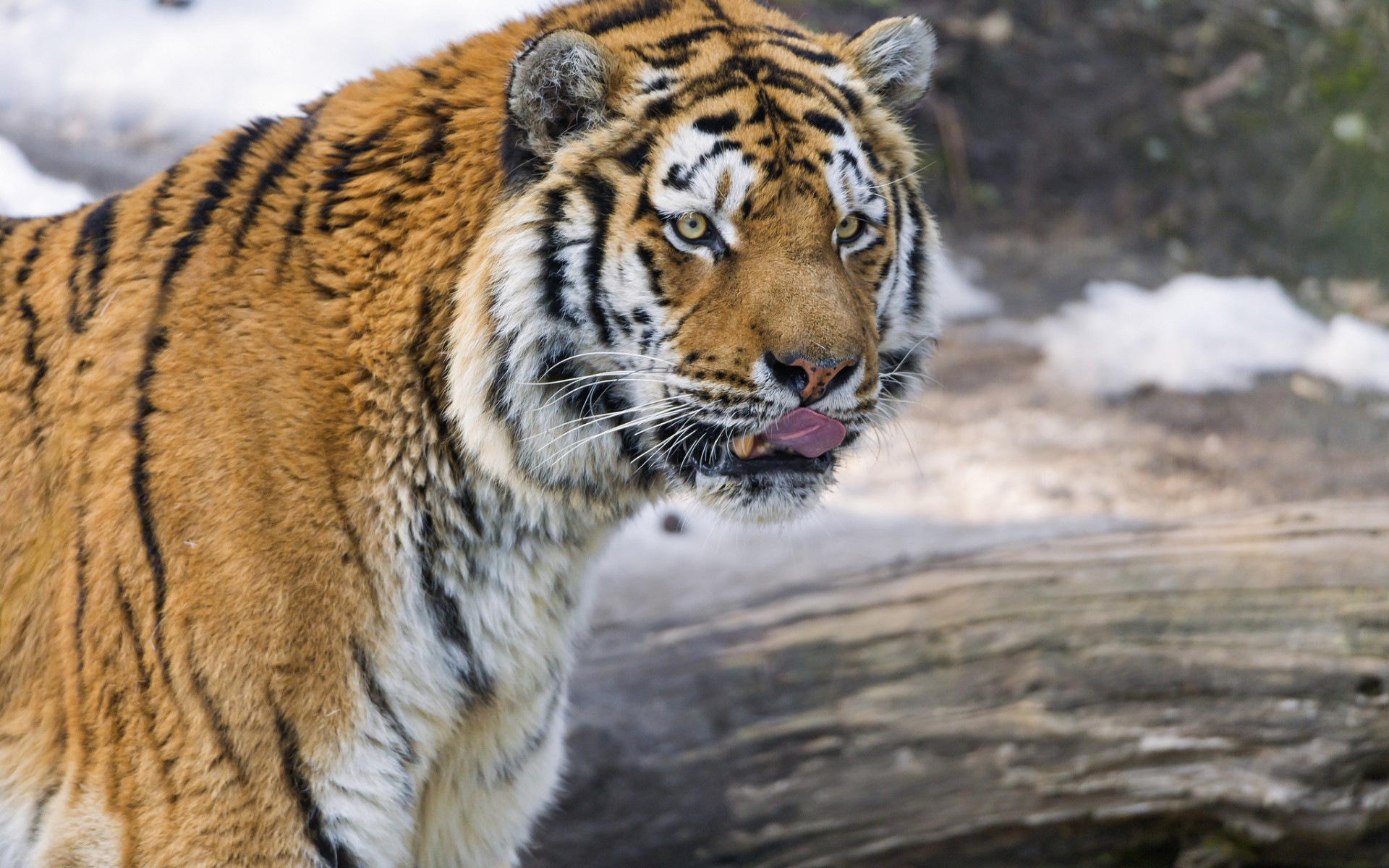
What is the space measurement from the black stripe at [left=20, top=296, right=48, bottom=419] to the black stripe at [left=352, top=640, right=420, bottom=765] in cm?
60

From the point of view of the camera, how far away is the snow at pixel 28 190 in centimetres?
333

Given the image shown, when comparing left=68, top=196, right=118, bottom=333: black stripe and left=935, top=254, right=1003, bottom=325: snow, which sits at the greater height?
left=68, top=196, right=118, bottom=333: black stripe

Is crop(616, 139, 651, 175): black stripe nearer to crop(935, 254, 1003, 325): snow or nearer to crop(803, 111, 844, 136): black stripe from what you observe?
crop(803, 111, 844, 136): black stripe

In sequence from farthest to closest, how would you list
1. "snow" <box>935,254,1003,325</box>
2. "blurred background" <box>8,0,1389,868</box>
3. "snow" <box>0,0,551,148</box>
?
"snow" <box>935,254,1003,325</box> < "snow" <box>0,0,551,148</box> < "blurred background" <box>8,0,1389,868</box>

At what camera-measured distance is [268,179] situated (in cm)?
177

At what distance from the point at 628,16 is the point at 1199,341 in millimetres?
3606

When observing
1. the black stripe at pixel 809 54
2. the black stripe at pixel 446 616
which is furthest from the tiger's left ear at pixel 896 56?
the black stripe at pixel 446 616

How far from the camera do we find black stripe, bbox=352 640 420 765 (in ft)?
5.32

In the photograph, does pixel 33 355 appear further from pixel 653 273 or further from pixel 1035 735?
pixel 1035 735

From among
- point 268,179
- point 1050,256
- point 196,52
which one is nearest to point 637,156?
point 268,179

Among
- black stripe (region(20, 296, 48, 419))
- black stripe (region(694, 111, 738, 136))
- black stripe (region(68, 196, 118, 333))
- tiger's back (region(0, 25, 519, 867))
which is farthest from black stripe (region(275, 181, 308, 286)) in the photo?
black stripe (region(694, 111, 738, 136))

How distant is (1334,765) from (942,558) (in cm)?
88

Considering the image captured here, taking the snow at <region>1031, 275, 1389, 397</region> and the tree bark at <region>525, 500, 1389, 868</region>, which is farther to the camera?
the snow at <region>1031, 275, 1389, 397</region>

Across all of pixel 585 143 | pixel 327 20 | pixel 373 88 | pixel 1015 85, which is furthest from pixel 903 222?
pixel 1015 85
